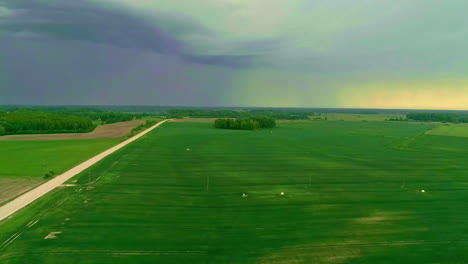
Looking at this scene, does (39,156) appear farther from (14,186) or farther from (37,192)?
(37,192)

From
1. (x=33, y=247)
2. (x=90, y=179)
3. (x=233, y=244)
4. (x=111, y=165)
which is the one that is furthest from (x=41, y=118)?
(x=233, y=244)

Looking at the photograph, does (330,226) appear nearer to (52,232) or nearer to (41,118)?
(52,232)

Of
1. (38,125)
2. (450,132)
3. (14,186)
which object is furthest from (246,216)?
(450,132)

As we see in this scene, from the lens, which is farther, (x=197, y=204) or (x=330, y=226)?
(x=197, y=204)

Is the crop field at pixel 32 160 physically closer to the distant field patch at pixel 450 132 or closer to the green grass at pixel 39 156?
the green grass at pixel 39 156

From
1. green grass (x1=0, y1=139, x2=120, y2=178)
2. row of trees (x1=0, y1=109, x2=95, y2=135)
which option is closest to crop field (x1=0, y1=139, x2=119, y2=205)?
green grass (x1=0, y1=139, x2=120, y2=178)

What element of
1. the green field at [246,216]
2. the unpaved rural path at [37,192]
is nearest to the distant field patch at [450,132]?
the green field at [246,216]
